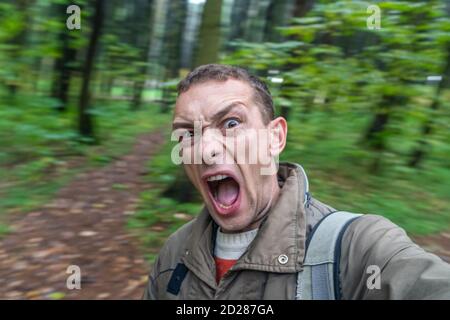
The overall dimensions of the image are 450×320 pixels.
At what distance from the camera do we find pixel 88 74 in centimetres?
845

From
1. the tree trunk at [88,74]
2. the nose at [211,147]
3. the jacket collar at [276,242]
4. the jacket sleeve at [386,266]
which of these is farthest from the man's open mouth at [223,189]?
the tree trunk at [88,74]

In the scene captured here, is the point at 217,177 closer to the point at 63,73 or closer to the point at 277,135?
the point at 277,135

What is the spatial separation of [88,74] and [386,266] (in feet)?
27.2

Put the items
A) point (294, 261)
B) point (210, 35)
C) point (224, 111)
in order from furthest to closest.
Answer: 1. point (210, 35)
2. point (224, 111)
3. point (294, 261)

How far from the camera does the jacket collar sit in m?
1.62

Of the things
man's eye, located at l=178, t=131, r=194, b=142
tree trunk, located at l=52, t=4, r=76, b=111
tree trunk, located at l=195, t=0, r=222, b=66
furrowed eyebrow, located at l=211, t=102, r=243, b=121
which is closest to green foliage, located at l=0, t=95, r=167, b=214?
tree trunk, located at l=52, t=4, r=76, b=111

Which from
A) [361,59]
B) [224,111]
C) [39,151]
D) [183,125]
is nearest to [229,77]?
[224,111]

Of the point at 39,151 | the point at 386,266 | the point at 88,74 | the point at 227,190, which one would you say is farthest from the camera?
the point at 88,74

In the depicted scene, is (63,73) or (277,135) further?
(63,73)

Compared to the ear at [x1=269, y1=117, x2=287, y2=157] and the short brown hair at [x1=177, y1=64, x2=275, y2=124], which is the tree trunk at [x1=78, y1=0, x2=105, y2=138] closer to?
the short brown hair at [x1=177, y1=64, x2=275, y2=124]

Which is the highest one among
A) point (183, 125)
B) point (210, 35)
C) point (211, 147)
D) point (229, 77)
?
point (210, 35)

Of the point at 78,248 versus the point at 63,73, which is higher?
the point at 63,73

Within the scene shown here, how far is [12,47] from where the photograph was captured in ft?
26.8
